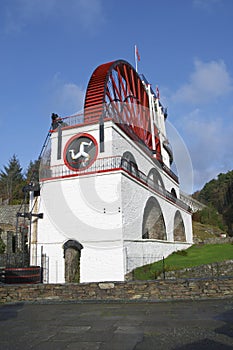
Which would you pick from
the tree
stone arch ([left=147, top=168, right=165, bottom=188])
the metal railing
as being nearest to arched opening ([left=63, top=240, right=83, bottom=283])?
the metal railing

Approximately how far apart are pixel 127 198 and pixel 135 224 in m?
1.51

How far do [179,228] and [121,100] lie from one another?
12208 millimetres

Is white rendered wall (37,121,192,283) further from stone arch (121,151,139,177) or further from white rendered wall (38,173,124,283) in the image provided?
stone arch (121,151,139,177)

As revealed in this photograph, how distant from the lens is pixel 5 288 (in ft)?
28.1

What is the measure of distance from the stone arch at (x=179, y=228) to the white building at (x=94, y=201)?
213 inches

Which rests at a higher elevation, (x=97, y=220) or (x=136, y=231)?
(x=97, y=220)

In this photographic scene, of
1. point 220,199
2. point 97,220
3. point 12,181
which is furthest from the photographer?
point 220,199

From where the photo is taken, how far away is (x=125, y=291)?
7.98m

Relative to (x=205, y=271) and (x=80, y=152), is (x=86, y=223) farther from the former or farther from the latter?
(x=205, y=271)

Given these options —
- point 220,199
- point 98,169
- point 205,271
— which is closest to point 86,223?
point 98,169

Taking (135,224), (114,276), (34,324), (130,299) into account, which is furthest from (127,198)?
(34,324)

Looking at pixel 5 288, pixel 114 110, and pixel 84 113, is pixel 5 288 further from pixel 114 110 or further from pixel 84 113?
pixel 114 110

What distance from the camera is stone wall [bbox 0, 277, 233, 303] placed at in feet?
25.0

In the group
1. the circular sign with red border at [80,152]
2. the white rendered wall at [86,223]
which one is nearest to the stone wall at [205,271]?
the white rendered wall at [86,223]
